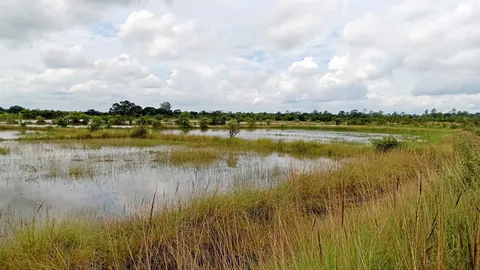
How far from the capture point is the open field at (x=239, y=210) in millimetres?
2891

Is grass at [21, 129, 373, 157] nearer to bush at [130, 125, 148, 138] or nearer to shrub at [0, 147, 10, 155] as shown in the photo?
bush at [130, 125, 148, 138]

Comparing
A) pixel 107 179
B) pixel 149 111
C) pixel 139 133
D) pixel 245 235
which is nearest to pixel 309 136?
pixel 139 133

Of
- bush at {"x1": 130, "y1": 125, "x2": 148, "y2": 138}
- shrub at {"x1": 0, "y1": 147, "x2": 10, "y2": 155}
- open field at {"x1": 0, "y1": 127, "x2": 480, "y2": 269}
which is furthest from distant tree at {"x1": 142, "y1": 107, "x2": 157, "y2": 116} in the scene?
shrub at {"x1": 0, "y1": 147, "x2": 10, "y2": 155}

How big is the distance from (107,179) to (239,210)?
7.74 metres

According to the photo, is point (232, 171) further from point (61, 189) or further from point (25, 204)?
point (25, 204)

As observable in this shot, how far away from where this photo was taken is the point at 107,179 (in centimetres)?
1249

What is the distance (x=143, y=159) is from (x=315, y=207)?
1229 centimetres

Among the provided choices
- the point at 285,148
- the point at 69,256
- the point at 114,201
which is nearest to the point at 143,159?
the point at 114,201

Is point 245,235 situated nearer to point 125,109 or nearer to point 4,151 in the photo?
point 4,151

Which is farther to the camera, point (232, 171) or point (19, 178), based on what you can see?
point (232, 171)

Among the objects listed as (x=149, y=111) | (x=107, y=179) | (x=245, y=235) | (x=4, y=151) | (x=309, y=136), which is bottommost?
(x=107, y=179)

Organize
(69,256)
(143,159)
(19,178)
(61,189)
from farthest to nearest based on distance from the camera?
(143,159) → (19,178) → (61,189) → (69,256)

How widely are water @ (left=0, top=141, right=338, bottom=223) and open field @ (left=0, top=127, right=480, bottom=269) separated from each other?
0.07m

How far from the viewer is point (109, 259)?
16.4 ft
